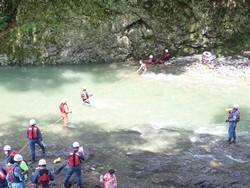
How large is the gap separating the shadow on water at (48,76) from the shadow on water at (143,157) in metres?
5.40

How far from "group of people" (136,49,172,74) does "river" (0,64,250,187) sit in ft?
1.96

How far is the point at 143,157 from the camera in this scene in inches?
794

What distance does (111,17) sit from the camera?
33.8 metres

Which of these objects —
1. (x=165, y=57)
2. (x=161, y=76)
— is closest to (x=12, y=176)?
(x=161, y=76)

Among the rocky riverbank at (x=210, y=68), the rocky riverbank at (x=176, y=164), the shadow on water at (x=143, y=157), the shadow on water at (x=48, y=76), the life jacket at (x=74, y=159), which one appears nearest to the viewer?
the life jacket at (x=74, y=159)

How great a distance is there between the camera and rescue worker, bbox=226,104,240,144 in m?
20.7

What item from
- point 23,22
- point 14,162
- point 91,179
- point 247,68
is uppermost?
point 23,22

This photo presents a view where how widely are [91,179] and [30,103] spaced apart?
1002 centimetres

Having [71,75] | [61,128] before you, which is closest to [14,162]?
[61,128]

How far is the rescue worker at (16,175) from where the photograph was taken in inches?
593

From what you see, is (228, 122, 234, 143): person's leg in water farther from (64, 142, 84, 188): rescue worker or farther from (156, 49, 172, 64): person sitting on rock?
(156, 49, 172, 64): person sitting on rock

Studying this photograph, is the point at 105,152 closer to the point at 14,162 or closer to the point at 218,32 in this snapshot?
the point at 14,162

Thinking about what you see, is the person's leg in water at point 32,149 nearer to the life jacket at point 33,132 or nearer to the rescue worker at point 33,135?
the rescue worker at point 33,135

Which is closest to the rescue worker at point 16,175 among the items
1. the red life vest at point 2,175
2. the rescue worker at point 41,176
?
the red life vest at point 2,175
